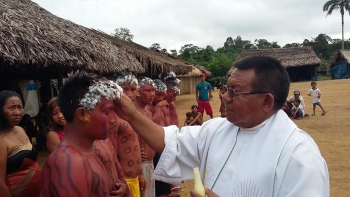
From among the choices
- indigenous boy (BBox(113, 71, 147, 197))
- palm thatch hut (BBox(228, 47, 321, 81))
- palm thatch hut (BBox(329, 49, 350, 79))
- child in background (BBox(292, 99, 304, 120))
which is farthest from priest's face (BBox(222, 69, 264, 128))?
palm thatch hut (BBox(329, 49, 350, 79))

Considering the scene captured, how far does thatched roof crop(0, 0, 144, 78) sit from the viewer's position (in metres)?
5.34

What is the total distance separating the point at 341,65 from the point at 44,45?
117ft

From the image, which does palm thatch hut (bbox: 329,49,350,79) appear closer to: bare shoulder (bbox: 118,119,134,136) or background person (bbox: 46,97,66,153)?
bare shoulder (bbox: 118,119,134,136)

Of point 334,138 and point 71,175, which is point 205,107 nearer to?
point 334,138

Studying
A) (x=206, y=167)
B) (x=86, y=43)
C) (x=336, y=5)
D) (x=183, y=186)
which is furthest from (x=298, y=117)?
(x=336, y=5)

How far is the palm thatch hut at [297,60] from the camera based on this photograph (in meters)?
34.3

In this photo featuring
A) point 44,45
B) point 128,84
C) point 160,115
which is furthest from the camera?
point 44,45

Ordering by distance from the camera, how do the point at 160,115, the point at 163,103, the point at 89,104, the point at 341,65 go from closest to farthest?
the point at 89,104 < the point at 160,115 < the point at 163,103 < the point at 341,65

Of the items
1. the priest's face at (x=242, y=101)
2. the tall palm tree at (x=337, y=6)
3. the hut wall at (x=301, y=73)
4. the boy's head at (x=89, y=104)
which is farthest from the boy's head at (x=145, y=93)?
the tall palm tree at (x=337, y=6)

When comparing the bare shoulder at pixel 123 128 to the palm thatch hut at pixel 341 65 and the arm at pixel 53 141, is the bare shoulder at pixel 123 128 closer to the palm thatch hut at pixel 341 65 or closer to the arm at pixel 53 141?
the arm at pixel 53 141

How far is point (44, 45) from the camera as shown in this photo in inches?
230

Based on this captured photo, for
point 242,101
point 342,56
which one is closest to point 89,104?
point 242,101

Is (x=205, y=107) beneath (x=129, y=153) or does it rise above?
beneath

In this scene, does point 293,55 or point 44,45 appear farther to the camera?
point 293,55
